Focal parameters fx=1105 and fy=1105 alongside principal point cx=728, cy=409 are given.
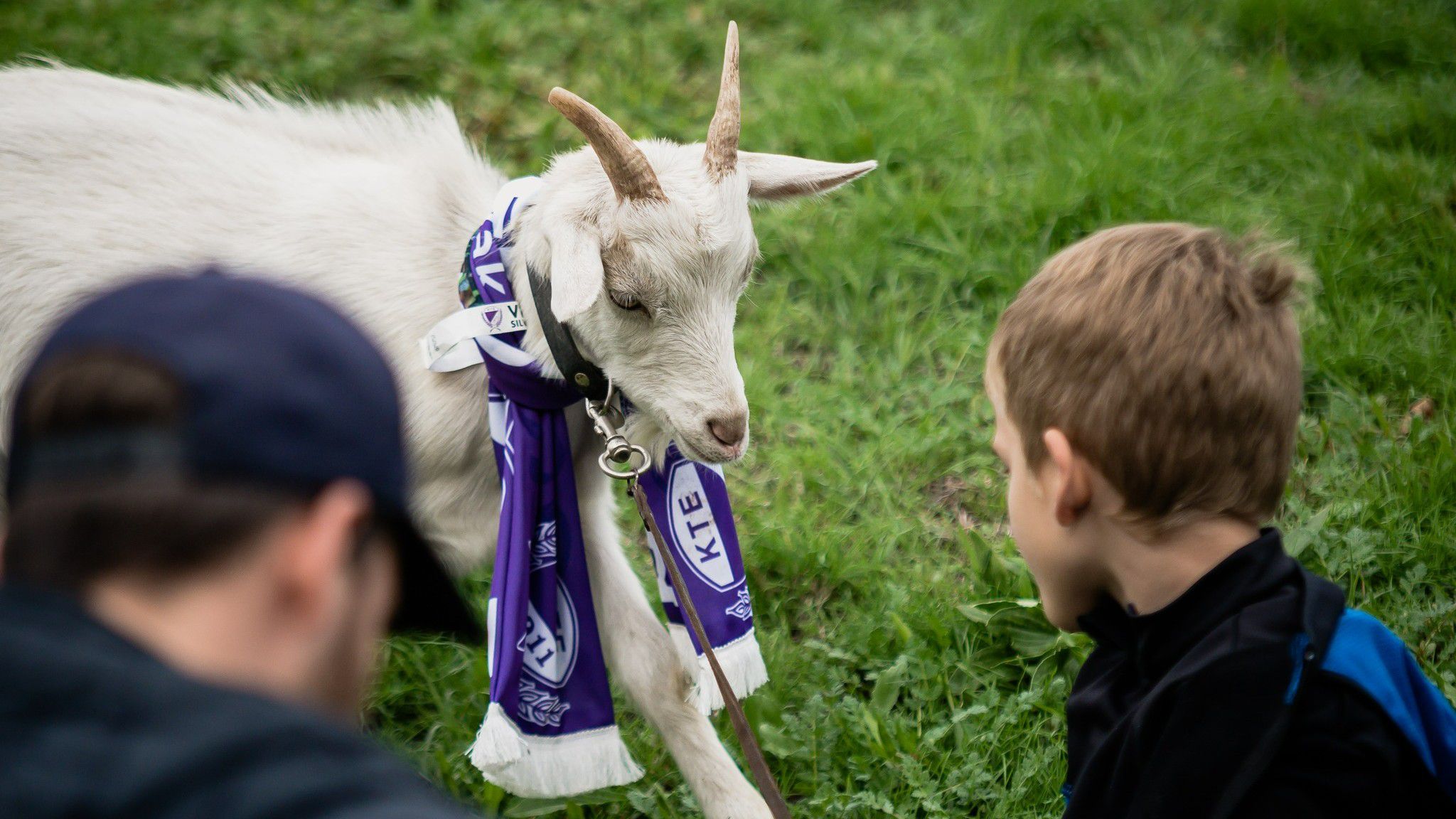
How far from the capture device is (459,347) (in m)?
2.53

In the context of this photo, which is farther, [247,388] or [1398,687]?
[1398,687]

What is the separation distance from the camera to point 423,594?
123cm

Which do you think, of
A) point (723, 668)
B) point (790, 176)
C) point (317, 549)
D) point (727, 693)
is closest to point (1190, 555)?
point (727, 693)

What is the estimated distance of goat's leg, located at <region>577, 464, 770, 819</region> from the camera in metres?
2.56

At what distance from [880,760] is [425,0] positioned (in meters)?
4.37

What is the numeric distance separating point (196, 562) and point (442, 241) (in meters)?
2.01

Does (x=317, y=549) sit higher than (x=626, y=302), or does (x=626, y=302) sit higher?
(x=317, y=549)

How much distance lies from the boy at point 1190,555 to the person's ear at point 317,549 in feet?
3.37

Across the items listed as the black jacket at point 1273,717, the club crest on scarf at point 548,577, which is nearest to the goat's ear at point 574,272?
the club crest on scarf at point 548,577

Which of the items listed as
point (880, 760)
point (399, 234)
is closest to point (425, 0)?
point (399, 234)

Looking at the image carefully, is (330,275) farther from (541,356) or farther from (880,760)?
(880,760)

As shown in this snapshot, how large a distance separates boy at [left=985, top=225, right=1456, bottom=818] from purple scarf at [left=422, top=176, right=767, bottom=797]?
3.44ft

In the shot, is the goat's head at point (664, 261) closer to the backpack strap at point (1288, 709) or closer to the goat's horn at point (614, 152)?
the goat's horn at point (614, 152)

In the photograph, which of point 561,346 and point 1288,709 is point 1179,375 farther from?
point 561,346
